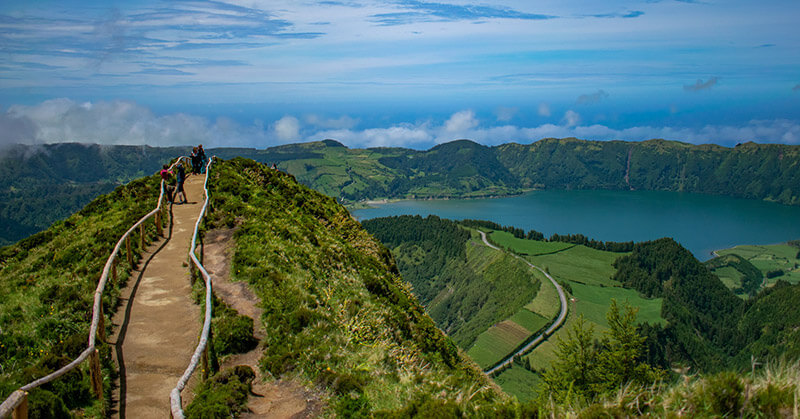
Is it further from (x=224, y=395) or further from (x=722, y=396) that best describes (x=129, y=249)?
(x=722, y=396)

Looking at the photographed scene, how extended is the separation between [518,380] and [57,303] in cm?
12728

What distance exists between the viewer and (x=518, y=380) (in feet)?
414

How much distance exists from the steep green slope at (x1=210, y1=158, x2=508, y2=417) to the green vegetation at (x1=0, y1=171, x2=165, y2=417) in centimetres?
443

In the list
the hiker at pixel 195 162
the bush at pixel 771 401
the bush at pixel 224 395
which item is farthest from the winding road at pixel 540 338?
the bush at pixel 771 401

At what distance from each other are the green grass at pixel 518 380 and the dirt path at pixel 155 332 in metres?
114

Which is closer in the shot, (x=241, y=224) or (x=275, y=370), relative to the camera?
(x=275, y=370)

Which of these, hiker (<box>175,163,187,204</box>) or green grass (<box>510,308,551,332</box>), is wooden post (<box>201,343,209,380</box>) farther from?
green grass (<box>510,308,551,332</box>)

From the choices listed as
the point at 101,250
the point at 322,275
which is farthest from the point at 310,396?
the point at 101,250

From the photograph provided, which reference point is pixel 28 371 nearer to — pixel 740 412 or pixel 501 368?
pixel 740 412

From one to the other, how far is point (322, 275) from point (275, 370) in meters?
9.06

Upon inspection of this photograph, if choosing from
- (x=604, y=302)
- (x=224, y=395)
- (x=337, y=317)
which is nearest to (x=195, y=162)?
(x=337, y=317)

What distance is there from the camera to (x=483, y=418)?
352 inches

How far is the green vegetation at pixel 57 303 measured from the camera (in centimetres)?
1043

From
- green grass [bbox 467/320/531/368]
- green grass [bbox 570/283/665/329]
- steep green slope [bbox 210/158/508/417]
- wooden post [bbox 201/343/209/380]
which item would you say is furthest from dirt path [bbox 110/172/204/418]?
green grass [bbox 570/283/665/329]
